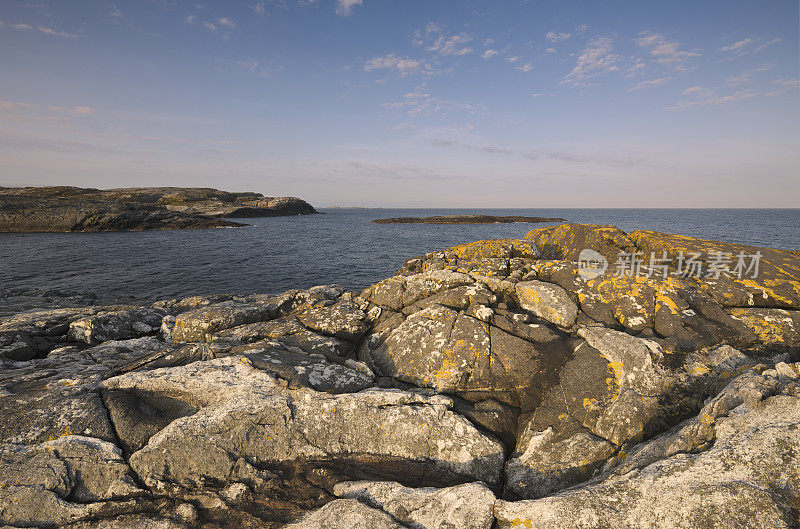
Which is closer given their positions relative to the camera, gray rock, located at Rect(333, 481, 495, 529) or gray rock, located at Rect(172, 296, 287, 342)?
gray rock, located at Rect(333, 481, 495, 529)

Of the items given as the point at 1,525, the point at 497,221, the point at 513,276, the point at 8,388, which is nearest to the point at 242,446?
the point at 1,525

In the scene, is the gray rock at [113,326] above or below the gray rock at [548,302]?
below

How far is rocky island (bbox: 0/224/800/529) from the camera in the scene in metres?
4.30

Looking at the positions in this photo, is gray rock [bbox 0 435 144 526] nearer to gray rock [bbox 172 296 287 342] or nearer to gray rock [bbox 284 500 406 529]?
gray rock [bbox 284 500 406 529]

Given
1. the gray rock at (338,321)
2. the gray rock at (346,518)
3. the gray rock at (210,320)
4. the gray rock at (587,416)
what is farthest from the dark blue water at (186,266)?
the gray rock at (346,518)

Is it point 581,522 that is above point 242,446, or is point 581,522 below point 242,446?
above

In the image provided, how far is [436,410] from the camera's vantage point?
257 inches

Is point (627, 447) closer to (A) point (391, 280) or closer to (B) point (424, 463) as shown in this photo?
(B) point (424, 463)

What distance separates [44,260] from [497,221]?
131004 mm

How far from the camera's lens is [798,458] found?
3.83 meters

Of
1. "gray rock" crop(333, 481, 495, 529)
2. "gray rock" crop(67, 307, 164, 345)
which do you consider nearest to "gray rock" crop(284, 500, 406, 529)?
"gray rock" crop(333, 481, 495, 529)

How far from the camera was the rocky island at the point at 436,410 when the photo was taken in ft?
14.1

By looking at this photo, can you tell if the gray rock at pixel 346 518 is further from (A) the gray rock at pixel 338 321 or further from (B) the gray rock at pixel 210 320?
(B) the gray rock at pixel 210 320

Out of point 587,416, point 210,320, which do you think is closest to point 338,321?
point 210,320
